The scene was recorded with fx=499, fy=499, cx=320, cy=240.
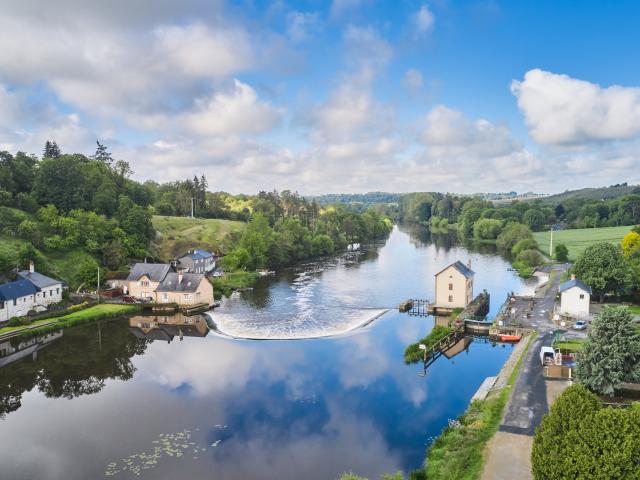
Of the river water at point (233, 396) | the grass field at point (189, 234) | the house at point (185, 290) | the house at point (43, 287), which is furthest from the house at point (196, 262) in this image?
the river water at point (233, 396)

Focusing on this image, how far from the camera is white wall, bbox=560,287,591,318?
4416 cm

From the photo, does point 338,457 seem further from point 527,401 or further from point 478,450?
point 527,401

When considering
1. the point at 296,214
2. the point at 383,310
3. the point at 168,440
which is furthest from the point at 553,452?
the point at 296,214

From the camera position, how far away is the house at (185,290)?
179ft

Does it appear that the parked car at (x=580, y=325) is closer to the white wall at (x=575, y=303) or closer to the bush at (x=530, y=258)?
the white wall at (x=575, y=303)

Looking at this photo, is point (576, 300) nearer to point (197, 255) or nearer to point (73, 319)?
point (73, 319)

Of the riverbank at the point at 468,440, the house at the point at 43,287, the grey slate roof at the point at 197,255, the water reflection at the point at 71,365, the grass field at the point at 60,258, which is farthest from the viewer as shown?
the grey slate roof at the point at 197,255

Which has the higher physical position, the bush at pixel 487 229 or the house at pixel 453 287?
the bush at pixel 487 229

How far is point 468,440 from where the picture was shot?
22453 millimetres

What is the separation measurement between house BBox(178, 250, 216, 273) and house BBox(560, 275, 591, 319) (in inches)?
1870

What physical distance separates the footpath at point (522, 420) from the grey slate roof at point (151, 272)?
39.8 metres

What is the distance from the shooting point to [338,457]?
2338 cm

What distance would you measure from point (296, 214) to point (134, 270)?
72.0 meters

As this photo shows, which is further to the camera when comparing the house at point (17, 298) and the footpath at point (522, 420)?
the house at point (17, 298)
